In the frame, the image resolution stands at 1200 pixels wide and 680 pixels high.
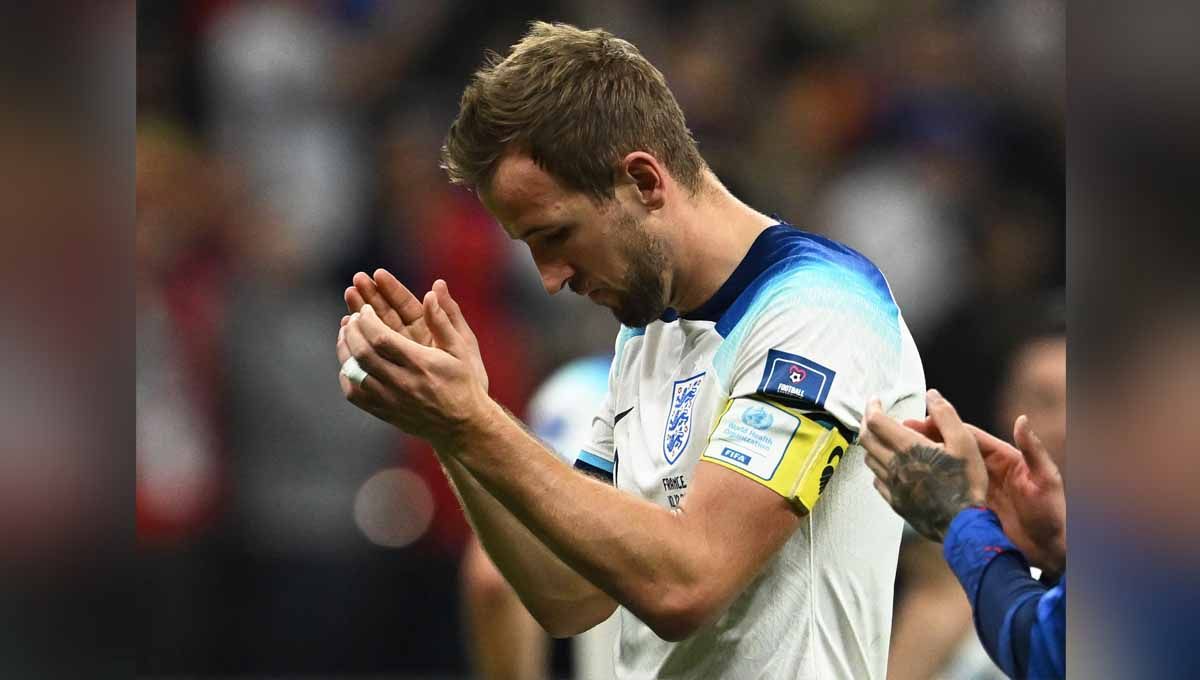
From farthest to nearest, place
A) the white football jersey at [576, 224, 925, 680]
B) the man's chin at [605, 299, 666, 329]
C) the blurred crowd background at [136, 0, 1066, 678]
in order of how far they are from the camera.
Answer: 1. the blurred crowd background at [136, 0, 1066, 678]
2. the man's chin at [605, 299, 666, 329]
3. the white football jersey at [576, 224, 925, 680]

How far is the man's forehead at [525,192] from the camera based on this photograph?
202 cm

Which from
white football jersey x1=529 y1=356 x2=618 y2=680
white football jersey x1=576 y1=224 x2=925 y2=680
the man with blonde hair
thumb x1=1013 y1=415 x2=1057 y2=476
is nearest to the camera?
thumb x1=1013 y1=415 x2=1057 y2=476

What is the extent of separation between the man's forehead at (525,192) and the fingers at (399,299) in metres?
0.20

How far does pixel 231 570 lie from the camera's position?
17.9ft

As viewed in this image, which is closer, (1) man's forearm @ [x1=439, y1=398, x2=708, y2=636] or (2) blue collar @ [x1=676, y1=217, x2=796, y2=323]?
(1) man's forearm @ [x1=439, y1=398, x2=708, y2=636]

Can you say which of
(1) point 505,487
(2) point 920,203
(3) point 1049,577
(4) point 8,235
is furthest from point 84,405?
(2) point 920,203

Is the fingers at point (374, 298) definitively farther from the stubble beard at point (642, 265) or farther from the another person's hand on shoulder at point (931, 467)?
the another person's hand on shoulder at point (931, 467)

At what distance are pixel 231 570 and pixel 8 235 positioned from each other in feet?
15.3

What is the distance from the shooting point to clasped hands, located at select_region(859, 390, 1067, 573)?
1.61 metres

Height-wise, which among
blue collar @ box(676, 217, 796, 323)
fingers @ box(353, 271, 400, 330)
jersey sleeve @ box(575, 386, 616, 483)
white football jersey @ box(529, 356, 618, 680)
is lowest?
white football jersey @ box(529, 356, 618, 680)

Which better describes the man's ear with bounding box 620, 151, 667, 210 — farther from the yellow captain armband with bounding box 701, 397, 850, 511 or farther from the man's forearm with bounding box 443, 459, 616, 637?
the man's forearm with bounding box 443, 459, 616, 637

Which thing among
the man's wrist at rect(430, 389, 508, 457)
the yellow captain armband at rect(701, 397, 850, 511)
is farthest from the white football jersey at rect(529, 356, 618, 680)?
the man's wrist at rect(430, 389, 508, 457)

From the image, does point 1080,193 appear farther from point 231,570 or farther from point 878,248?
point 231,570

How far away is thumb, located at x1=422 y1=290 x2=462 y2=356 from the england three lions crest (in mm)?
329
